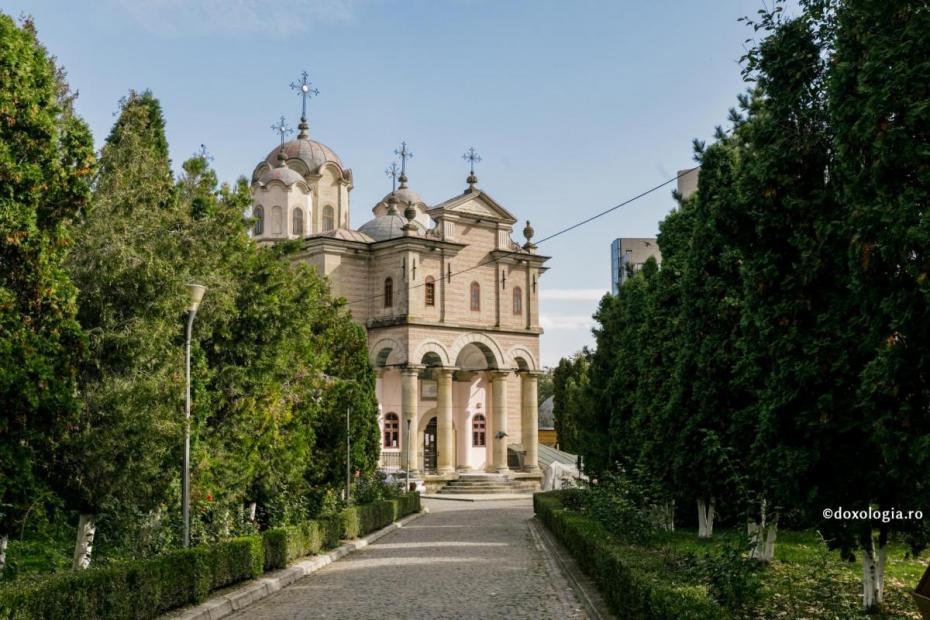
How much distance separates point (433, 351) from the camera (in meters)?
47.7

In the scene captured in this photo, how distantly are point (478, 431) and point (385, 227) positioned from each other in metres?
12.3

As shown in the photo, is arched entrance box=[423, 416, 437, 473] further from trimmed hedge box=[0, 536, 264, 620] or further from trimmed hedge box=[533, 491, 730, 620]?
trimmed hedge box=[0, 536, 264, 620]

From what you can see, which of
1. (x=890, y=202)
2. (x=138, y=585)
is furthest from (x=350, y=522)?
(x=890, y=202)

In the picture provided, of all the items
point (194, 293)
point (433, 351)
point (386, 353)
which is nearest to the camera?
point (194, 293)

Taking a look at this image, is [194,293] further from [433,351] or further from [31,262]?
[433,351]

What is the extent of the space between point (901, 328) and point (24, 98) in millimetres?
9339

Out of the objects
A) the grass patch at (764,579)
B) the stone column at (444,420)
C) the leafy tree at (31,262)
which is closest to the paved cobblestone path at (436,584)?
the grass patch at (764,579)

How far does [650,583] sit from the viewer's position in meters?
9.53

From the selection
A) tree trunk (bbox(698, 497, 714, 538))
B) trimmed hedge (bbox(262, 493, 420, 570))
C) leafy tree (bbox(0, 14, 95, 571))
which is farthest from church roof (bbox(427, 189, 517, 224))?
leafy tree (bbox(0, 14, 95, 571))

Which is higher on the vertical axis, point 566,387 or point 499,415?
point 566,387

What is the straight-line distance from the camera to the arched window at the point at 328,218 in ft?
174

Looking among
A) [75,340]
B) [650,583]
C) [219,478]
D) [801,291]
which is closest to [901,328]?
[801,291]

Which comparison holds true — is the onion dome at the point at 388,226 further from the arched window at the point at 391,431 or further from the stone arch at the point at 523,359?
the arched window at the point at 391,431

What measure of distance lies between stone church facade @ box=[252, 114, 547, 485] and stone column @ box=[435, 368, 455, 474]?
0.19ft
